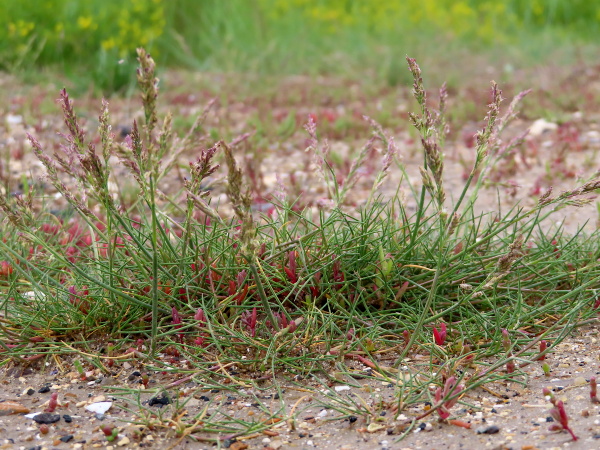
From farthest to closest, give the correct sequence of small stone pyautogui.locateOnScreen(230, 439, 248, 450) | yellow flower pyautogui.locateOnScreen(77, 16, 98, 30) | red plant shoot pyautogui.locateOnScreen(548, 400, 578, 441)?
1. yellow flower pyautogui.locateOnScreen(77, 16, 98, 30)
2. small stone pyautogui.locateOnScreen(230, 439, 248, 450)
3. red plant shoot pyautogui.locateOnScreen(548, 400, 578, 441)

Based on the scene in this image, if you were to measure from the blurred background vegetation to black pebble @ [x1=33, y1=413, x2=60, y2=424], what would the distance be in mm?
5026

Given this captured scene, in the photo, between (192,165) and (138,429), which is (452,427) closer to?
(138,429)

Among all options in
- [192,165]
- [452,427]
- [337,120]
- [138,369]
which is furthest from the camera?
[337,120]

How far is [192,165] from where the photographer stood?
7.40ft

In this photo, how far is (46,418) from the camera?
86.0 inches

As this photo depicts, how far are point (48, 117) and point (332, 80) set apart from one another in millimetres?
3325

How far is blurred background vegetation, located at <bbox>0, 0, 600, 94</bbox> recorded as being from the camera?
7.73m

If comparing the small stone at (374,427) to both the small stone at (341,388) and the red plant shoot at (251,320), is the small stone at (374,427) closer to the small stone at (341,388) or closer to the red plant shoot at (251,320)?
the small stone at (341,388)

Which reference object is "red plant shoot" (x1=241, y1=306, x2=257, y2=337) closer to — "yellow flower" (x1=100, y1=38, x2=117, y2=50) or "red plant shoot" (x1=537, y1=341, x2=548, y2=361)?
"red plant shoot" (x1=537, y1=341, x2=548, y2=361)

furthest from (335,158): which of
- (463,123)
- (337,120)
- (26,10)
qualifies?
(26,10)

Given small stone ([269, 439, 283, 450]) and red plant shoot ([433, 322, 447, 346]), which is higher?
red plant shoot ([433, 322, 447, 346])

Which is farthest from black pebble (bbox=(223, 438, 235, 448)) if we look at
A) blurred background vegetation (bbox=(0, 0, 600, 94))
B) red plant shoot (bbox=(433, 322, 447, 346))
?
blurred background vegetation (bbox=(0, 0, 600, 94))

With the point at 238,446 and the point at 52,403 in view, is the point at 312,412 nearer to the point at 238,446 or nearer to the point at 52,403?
the point at 238,446

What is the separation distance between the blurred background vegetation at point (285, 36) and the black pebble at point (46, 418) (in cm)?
503
